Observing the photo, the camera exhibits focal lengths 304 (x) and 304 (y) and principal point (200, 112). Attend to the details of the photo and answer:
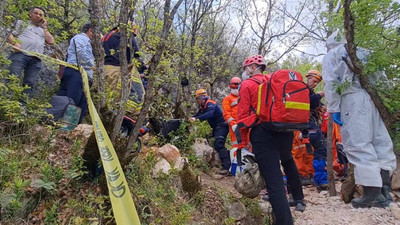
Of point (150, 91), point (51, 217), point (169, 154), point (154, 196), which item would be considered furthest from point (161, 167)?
point (51, 217)

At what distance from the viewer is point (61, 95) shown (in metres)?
5.01

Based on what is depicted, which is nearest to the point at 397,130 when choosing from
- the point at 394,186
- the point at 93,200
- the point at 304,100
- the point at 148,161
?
the point at 394,186

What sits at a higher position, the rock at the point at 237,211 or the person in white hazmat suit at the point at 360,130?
the person in white hazmat suit at the point at 360,130

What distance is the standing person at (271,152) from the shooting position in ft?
10.9

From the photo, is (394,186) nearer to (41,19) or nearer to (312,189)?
(312,189)

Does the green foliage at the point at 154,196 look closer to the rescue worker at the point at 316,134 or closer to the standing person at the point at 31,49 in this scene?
the standing person at the point at 31,49

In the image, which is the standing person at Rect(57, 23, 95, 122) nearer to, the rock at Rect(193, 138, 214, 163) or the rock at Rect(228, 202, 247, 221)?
the rock at Rect(193, 138, 214, 163)

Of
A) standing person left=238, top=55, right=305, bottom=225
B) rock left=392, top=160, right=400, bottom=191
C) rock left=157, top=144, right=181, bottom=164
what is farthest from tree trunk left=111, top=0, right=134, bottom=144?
rock left=392, top=160, right=400, bottom=191

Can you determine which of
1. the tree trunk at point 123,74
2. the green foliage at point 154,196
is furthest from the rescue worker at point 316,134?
the tree trunk at point 123,74

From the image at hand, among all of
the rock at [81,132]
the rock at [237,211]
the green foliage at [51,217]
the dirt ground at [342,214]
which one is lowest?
the rock at [237,211]

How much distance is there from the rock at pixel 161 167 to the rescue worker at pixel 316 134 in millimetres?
2255

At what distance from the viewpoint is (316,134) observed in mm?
5305

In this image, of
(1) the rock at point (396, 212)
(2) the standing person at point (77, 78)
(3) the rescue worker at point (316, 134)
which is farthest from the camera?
(3) the rescue worker at point (316, 134)

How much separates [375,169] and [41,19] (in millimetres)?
5345
